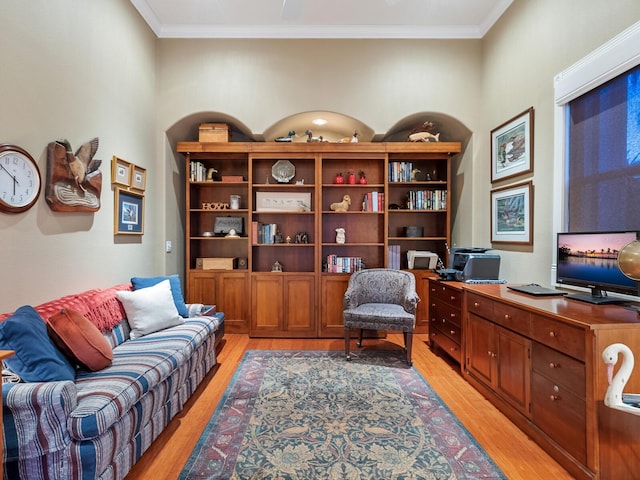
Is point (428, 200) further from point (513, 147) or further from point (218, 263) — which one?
point (218, 263)

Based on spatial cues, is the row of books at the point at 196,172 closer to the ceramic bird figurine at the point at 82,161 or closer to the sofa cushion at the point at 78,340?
the ceramic bird figurine at the point at 82,161

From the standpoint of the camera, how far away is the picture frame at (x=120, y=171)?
3.00 meters

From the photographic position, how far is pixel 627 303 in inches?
77.9

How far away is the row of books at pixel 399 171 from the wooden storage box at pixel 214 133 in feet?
6.95

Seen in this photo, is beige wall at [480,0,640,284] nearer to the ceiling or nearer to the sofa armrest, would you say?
the ceiling

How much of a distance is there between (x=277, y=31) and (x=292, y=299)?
3253 mm

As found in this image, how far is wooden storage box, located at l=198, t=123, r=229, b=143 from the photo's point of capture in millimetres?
4062

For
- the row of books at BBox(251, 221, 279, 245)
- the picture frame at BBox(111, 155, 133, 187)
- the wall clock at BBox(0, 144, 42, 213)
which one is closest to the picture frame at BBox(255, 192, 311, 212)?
the row of books at BBox(251, 221, 279, 245)

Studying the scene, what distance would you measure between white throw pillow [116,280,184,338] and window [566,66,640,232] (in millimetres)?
3354

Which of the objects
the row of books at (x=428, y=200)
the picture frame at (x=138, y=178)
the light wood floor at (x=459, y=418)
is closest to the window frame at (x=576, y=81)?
the light wood floor at (x=459, y=418)

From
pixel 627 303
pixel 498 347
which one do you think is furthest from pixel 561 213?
pixel 498 347

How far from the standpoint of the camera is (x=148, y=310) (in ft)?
8.69

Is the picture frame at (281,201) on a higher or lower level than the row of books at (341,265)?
higher

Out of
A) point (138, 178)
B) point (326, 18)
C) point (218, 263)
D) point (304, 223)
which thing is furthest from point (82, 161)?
point (326, 18)
